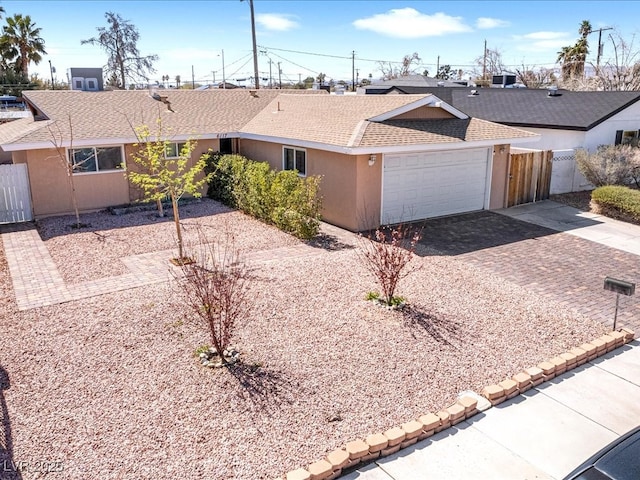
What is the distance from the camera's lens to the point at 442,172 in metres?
16.3

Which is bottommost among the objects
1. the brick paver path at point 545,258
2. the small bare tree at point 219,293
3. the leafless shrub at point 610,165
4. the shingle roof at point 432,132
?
the brick paver path at point 545,258

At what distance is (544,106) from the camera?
23984mm

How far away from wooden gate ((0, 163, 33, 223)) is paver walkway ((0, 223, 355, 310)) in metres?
1.29

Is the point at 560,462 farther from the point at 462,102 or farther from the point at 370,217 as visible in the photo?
the point at 462,102

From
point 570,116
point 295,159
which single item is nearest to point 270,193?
point 295,159

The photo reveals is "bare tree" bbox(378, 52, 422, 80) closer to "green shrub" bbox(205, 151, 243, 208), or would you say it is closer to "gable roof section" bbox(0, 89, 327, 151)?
"gable roof section" bbox(0, 89, 327, 151)

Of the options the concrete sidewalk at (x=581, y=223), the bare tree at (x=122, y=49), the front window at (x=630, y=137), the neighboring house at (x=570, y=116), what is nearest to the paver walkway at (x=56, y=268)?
the concrete sidewalk at (x=581, y=223)

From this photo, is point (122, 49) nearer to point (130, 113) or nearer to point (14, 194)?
point (130, 113)

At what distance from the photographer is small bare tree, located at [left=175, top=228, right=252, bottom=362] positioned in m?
7.18

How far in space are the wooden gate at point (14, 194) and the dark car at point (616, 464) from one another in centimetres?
1712

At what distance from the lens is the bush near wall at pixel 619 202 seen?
16.4 meters

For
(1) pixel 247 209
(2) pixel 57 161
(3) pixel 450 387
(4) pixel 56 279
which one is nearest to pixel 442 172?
(1) pixel 247 209

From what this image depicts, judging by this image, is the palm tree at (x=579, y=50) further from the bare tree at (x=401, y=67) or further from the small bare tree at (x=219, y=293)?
the small bare tree at (x=219, y=293)

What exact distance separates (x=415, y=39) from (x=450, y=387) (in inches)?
2754
